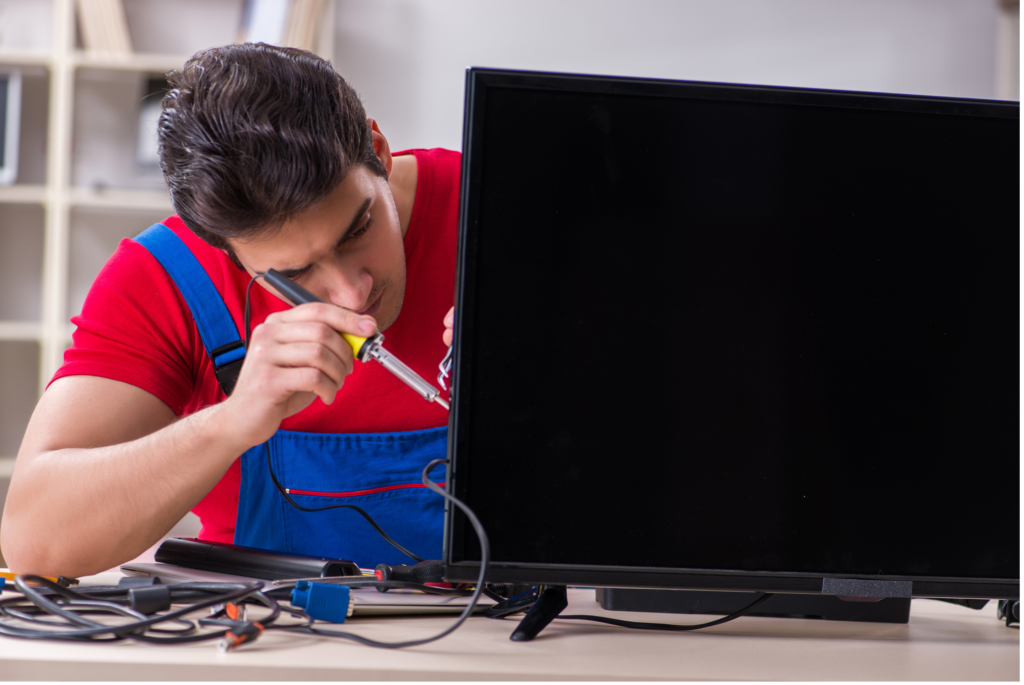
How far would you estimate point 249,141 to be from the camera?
2.50 ft

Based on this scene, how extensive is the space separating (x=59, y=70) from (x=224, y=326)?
5.76 feet

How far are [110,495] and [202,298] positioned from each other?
261mm

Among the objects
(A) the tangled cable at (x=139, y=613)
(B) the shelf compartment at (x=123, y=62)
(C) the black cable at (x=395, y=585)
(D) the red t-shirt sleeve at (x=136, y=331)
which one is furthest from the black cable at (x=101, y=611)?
Answer: (B) the shelf compartment at (x=123, y=62)

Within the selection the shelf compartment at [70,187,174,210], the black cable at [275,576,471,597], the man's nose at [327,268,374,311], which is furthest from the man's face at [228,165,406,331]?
the shelf compartment at [70,187,174,210]

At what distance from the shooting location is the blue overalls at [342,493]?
3.29 ft

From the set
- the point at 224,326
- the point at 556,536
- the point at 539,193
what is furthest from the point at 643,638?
the point at 224,326

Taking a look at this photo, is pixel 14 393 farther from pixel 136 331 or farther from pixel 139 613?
pixel 139 613

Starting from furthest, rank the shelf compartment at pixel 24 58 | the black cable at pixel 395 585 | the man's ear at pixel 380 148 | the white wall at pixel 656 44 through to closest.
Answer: the white wall at pixel 656 44
the shelf compartment at pixel 24 58
the man's ear at pixel 380 148
the black cable at pixel 395 585

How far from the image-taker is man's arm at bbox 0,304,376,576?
0.71m

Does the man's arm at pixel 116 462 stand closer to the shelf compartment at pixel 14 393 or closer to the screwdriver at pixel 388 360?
the screwdriver at pixel 388 360

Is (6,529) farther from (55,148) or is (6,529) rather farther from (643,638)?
(55,148)

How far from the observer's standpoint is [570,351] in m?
0.56

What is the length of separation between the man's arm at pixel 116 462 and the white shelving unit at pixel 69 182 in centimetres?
155

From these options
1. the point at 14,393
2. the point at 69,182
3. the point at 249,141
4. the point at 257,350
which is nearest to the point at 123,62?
the point at 69,182
